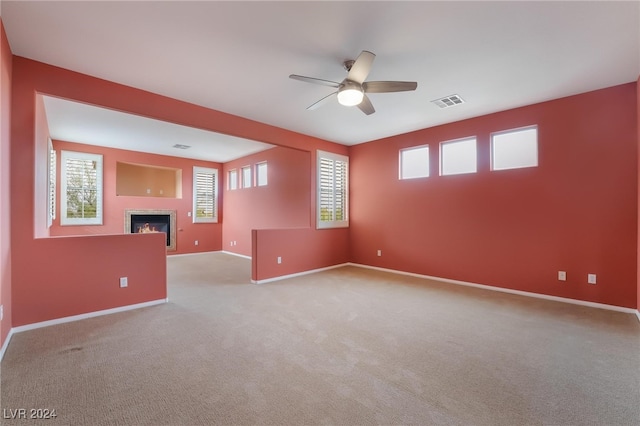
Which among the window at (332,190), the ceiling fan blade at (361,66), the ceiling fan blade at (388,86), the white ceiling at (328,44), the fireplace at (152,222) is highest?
the white ceiling at (328,44)

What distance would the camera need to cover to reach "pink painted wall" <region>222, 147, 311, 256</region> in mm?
6184

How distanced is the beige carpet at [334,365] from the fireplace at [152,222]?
4933 millimetres

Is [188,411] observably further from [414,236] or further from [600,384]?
[414,236]

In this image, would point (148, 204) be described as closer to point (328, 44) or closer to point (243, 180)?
point (243, 180)

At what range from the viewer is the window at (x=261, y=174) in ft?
24.7

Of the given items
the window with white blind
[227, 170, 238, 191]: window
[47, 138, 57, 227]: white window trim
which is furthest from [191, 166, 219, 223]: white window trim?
[47, 138, 57, 227]: white window trim

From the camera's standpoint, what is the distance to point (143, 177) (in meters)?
9.09

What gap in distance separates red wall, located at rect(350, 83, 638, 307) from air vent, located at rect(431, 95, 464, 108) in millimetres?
870

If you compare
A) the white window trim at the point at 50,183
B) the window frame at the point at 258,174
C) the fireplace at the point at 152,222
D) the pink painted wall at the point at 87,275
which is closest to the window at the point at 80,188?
the fireplace at the point at 152,222

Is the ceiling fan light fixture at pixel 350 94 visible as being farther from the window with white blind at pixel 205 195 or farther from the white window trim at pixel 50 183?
the window with white blind at pixel 205 195

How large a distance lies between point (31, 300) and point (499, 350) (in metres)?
4.74

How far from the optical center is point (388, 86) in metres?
2.80

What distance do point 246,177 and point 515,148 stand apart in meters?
6.53

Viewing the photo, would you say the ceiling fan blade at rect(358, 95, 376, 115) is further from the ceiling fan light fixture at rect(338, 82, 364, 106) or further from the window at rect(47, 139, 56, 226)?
the window at rect(47, 139, 56, 226)
